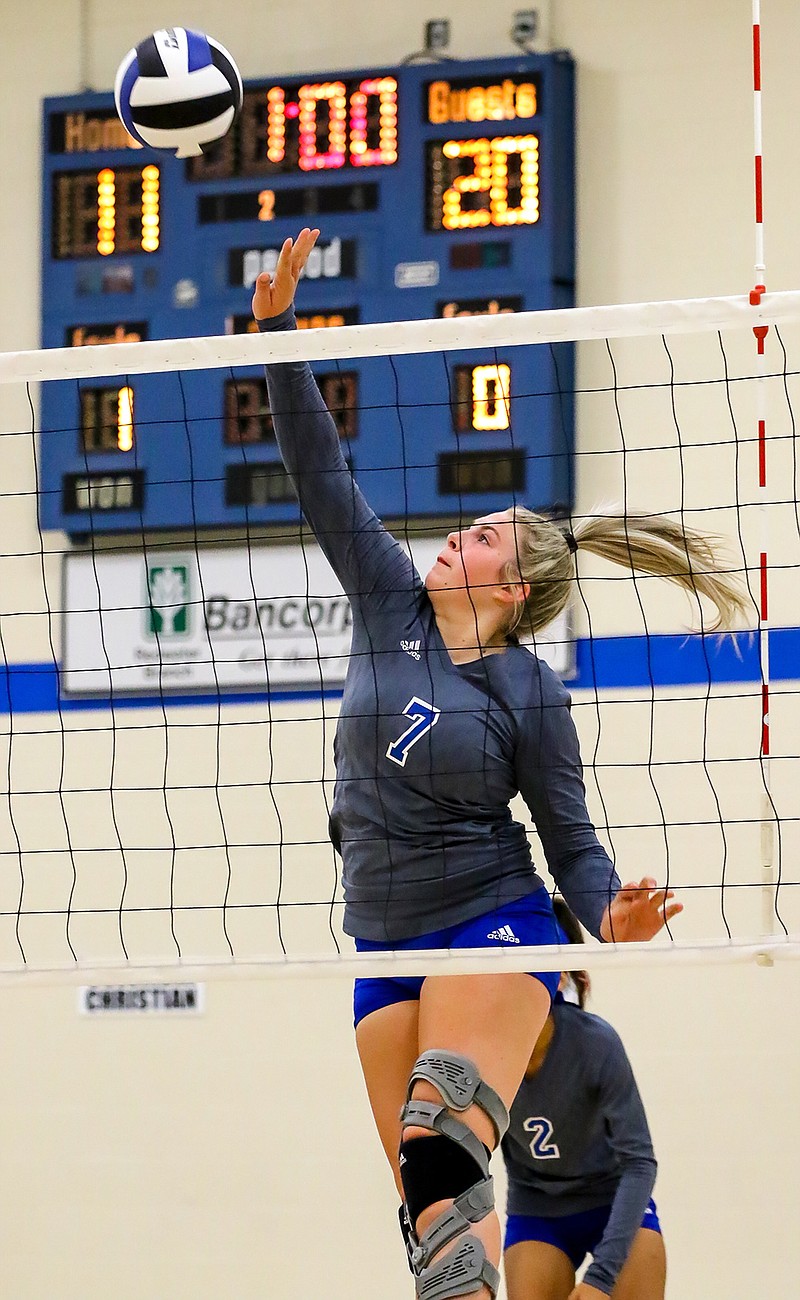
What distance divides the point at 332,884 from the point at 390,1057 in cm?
271

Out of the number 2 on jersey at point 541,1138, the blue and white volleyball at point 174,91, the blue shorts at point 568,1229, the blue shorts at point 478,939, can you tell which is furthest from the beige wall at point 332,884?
the blue shorts at point 478,939

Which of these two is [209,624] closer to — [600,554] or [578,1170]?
[578,1170]

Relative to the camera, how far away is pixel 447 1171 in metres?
3.09

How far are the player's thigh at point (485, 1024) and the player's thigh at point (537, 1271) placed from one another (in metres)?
1.33

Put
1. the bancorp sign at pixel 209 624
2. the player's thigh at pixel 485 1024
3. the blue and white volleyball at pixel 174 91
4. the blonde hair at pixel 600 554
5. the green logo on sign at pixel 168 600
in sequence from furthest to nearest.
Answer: the green logo on sign at pixel 168 600, the bancorp sign at pixel 209 624, the blue and white volleyball at pixel 174 91, the blonde hair at pixel 600 554, the player's thigh at pixel 485 1024

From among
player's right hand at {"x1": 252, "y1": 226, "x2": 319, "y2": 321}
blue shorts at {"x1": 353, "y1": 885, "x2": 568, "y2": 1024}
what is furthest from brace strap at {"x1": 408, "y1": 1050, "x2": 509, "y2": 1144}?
player's right hand at {"x1": 252, "y1": 226, "x2": 319, "y2": 321}

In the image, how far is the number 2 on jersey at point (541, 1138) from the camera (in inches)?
167

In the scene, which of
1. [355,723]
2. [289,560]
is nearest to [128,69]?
[289,560]

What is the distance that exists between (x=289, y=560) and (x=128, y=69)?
6.01ft

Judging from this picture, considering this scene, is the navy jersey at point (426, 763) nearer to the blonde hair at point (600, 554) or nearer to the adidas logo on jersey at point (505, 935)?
the adidas logo on jersey at point (505, 935)

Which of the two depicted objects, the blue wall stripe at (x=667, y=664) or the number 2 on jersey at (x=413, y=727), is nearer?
the number 2 on jersey at (x=413, y=727)

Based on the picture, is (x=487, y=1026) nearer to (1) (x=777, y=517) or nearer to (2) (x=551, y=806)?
(2) (x=551, y=806)

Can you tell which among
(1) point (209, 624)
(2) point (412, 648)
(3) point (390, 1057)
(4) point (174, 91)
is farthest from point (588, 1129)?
(4) point (174, 91)

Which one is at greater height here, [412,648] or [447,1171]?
[412,648]
